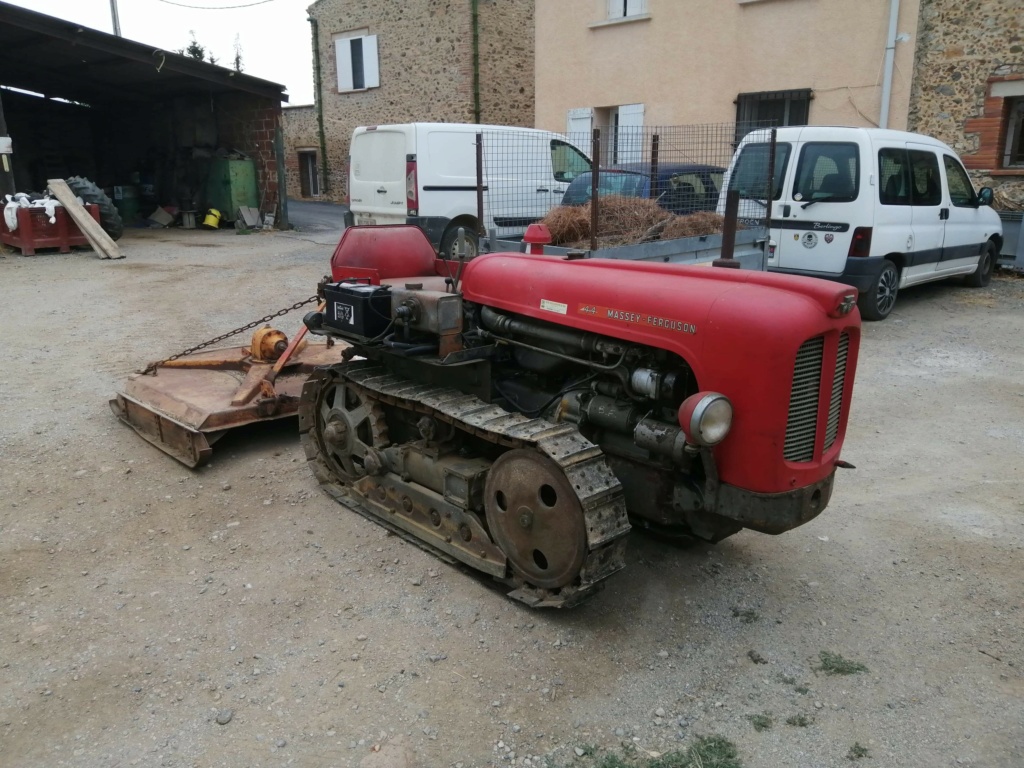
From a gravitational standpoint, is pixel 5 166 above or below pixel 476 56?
below

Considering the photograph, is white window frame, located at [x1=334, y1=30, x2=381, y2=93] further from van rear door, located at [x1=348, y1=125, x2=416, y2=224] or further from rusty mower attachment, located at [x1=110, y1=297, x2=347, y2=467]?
rusty mower attachment, located at [x1=110, y1=297, x2=347, y2=467]

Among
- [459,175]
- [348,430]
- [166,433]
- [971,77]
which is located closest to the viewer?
[348,430]

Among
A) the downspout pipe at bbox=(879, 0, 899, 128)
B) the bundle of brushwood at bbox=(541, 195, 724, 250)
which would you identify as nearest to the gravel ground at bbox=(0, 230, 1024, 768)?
the bundle of brushwood at bbox=(541, 195, 724, 250)

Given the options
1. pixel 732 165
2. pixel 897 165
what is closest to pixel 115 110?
pixel 732 165

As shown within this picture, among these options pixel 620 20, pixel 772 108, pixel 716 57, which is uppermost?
pixel 620 20

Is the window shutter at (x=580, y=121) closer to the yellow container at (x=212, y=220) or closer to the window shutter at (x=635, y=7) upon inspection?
the window shutter at (x=635, y=7)


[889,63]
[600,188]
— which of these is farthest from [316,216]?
[889,63]

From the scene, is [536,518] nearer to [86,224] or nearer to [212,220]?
[86,224]

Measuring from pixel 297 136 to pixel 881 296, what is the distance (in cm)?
2168

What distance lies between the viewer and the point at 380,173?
35.6ft

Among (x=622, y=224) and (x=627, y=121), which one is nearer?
(x=622, y=224)

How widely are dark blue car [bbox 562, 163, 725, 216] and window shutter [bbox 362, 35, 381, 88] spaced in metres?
15.1

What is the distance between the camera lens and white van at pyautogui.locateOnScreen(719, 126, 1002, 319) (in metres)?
8.35

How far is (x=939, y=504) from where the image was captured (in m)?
4.55
